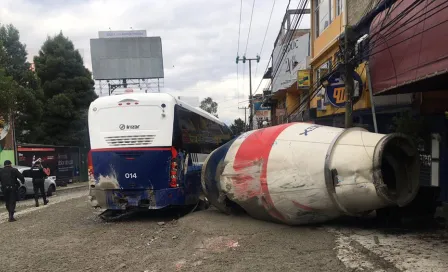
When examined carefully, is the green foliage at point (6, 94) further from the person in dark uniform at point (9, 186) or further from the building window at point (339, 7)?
the building window at point (339, 7)

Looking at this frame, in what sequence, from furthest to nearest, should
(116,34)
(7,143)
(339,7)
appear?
(116,34), (7,143), (339,7)

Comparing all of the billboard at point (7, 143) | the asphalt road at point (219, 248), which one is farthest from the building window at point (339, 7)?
the billboard at point (7, 143)

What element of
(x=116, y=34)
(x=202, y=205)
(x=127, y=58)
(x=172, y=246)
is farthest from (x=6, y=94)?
(x=116, y=34)

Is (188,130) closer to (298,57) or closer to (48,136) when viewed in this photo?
(298,57)

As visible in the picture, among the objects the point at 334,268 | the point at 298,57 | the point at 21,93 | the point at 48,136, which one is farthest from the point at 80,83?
the point at 334,268

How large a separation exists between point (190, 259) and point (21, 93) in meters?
17.2

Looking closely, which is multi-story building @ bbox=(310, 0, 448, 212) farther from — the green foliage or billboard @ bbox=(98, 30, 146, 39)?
billboard @ bbox=(98, 30, 146, 39)

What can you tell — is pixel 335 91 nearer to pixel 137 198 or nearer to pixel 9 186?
pixel 137 198

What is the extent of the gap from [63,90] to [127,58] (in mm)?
17128

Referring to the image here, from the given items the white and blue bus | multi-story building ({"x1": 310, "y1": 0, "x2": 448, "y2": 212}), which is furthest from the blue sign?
the white and blue bus

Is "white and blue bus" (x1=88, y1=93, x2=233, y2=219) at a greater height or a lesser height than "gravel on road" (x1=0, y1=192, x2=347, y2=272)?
greater

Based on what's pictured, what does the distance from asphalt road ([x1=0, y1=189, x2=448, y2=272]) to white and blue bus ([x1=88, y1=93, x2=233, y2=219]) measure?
0.75 metres

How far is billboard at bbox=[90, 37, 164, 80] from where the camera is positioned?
1810 inches

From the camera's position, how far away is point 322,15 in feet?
61.3
